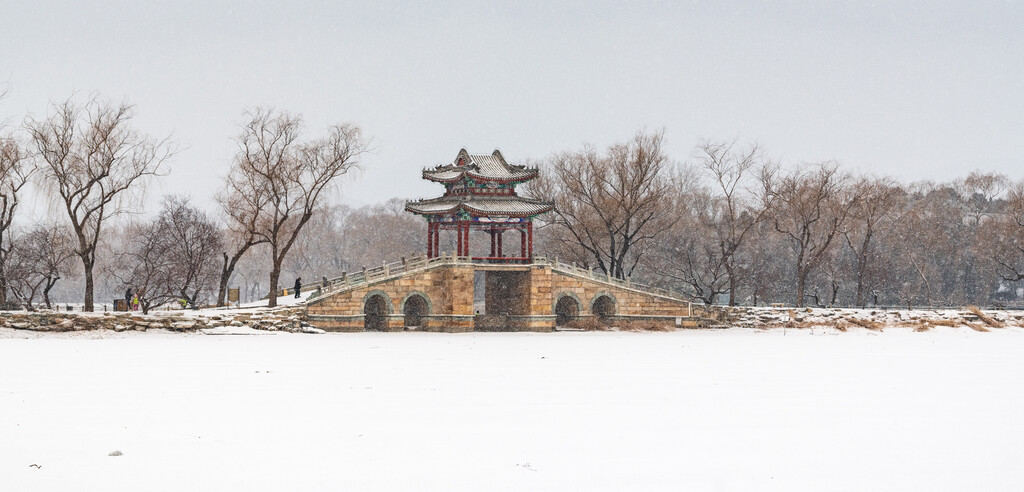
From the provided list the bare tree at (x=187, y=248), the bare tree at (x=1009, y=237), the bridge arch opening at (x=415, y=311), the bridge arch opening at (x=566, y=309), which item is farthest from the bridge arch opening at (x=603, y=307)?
the bare tree at (x=1009, y=237)

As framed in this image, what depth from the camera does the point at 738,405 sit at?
39.6ft

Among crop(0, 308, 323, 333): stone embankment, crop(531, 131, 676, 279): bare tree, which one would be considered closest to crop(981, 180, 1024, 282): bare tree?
crop(531, 131, 676, 279): bare tree

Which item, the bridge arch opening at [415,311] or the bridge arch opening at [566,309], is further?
the bridge arch opening at [566,309]

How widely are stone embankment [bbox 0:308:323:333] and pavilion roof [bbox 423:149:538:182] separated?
32.4 ft

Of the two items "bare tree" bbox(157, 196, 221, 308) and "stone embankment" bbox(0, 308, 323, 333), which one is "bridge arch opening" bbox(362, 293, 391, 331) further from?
"bare tree" bbox(157, 196, 221, 308)

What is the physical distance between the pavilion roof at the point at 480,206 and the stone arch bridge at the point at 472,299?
2170 mm

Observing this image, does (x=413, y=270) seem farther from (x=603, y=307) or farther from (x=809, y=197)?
(x=809, y=197)

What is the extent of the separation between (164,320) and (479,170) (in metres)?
16.3

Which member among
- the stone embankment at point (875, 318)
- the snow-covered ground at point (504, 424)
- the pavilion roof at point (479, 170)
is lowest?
the snow-covered ground at point (504, 424)

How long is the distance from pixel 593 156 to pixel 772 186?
9.82 metres

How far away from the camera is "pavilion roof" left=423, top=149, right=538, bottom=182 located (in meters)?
40.1

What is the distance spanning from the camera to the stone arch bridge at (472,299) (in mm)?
36125

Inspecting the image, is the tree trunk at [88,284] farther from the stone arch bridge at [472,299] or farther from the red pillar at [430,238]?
the red pillar at [430,238]

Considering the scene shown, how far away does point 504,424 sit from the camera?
407 inches
